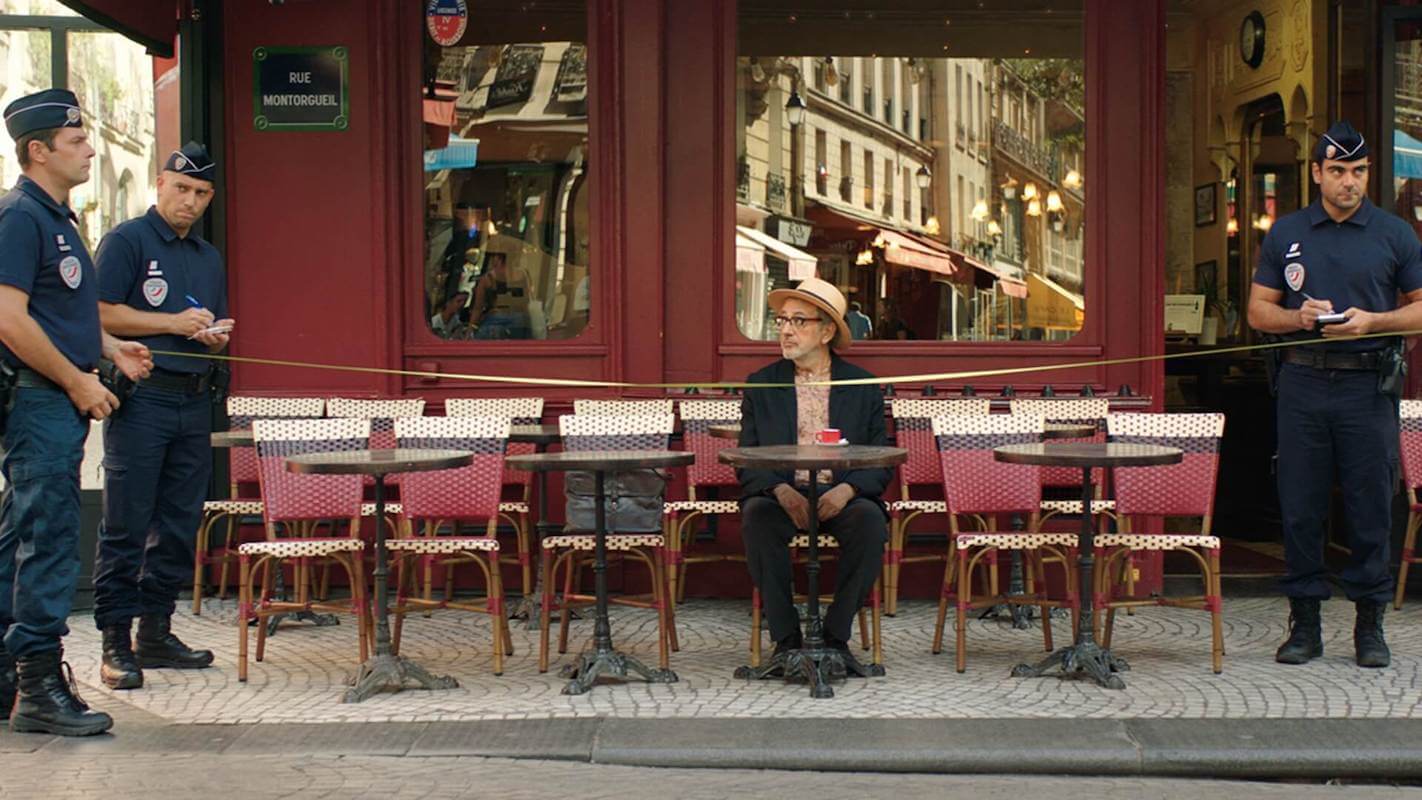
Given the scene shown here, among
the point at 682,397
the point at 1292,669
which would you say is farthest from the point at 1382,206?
the point at 682,397

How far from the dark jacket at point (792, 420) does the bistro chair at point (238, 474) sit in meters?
2.87

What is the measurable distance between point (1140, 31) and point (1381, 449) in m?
2.89

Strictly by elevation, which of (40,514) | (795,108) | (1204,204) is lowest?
(40,514)

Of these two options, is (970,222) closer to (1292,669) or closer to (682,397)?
(682,397)

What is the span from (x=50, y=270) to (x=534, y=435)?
288cm

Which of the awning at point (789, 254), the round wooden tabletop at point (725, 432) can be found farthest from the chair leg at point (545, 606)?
the awning at point (789, 254)

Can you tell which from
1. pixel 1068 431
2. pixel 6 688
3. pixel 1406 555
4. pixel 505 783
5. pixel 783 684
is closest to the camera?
pixel 505 783

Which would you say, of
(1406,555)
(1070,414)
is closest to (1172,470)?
(1070,414)

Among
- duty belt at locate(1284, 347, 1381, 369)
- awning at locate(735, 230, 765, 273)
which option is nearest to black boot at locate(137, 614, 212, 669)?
awning at locate(735, 230, 765, 273)

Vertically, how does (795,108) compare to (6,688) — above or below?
above

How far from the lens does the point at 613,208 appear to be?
31.6 ft

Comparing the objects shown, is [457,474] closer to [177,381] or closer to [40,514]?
[177,381]

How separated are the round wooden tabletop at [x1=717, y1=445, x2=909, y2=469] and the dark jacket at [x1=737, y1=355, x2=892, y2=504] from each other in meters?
0.28

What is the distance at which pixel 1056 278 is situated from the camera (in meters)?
9.76
